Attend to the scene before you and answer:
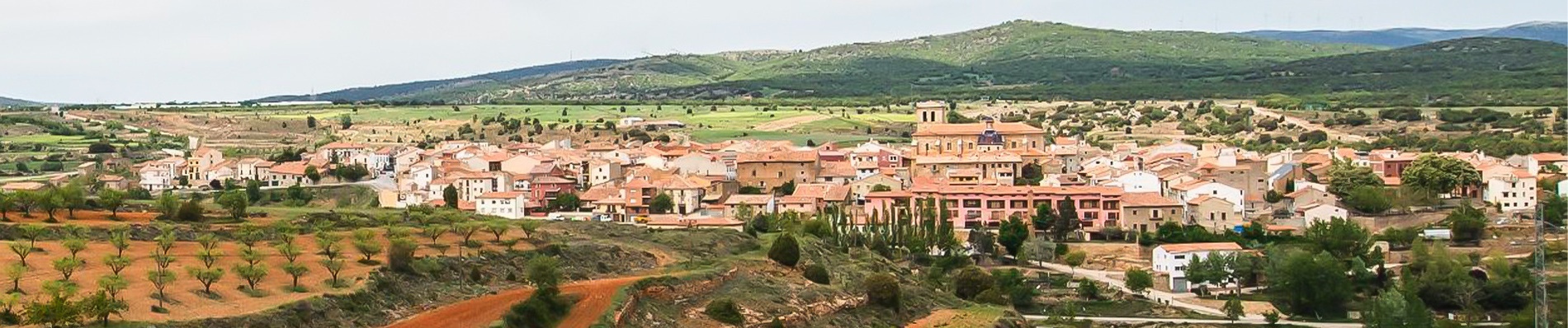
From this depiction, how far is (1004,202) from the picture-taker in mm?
55281

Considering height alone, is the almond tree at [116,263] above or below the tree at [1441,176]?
above

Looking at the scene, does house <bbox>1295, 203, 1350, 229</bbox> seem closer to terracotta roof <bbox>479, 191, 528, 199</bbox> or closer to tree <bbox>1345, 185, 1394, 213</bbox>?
tree <bbox>1345, 185, 1394, 213</bbox>

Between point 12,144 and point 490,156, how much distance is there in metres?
28.4

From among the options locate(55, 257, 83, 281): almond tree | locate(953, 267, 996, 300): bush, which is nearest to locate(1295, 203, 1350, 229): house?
locate(953, 267, 996, 300): bush

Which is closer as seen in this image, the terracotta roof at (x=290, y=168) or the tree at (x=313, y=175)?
the tree at (x=313, y=175)

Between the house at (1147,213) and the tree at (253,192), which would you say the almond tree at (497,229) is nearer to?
the tree at (253,192)

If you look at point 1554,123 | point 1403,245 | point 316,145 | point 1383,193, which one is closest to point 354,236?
point 1403,245

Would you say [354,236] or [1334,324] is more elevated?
[354,236]

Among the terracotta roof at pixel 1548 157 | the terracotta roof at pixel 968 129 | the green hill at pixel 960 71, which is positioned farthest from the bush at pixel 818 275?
the green hill at pixel 960 71

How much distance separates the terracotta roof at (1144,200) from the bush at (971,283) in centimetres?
1176

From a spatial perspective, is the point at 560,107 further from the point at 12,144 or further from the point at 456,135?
the point at 12,144

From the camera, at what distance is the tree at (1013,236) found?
50.9 meters

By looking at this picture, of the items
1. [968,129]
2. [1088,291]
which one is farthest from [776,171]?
[1088,291]

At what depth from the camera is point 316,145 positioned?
85.1 m
